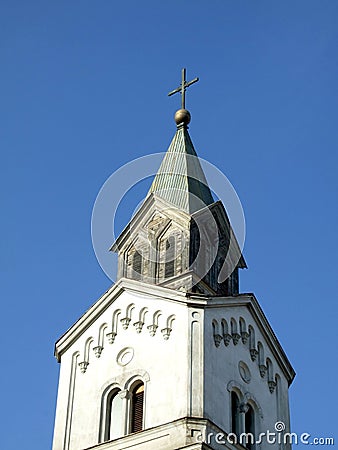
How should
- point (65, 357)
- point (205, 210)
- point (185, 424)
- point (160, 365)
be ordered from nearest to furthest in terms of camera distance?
point (185, 424), point (160, 365), point (65, 357), point (205, 210)

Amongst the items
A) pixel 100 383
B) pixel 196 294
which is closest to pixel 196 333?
pixel 196 294

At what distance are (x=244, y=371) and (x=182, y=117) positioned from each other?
40.3ft

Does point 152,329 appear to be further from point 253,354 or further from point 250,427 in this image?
point 250,427

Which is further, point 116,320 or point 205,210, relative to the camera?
point 205,210

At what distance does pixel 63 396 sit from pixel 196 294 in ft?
16.0

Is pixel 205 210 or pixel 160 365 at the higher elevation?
pixel 205 210

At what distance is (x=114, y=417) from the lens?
30.9 m

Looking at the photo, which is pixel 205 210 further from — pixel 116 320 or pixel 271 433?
pixel 271 433

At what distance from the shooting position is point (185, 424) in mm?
28891

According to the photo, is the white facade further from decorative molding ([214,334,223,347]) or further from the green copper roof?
the green copper roof

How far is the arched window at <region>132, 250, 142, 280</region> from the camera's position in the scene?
1392 inches

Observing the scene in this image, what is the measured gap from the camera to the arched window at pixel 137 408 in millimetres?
30156

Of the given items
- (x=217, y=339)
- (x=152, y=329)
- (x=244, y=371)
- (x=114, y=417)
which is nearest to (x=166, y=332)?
(x=152, y=329)

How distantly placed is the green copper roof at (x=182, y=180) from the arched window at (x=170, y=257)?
1.30 m
